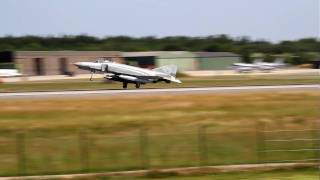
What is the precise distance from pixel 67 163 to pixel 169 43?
135m

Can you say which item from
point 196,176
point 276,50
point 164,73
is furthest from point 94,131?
point 276,50

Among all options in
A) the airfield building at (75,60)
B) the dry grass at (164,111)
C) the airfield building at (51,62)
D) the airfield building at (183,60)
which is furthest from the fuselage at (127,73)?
the airfield building at (183,60)

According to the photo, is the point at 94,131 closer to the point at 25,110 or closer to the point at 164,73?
the point at 25,110

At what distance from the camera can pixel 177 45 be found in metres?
153

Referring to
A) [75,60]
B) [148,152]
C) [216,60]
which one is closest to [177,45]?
[216,60]

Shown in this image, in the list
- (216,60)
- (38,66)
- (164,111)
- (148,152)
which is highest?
(148,152)

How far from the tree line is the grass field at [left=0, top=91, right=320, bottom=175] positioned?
240ft

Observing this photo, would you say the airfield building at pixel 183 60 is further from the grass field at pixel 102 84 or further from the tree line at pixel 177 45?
the grass field at pixel 102 84

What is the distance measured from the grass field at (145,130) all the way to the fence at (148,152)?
0.12 ft

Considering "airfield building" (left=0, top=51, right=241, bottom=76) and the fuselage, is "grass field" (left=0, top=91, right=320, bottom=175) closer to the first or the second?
the fuselage

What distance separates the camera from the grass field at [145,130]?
2184cm

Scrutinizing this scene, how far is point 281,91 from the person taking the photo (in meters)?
47.8

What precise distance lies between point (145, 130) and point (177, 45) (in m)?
127

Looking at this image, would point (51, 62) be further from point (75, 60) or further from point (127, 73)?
point (127, 73)
